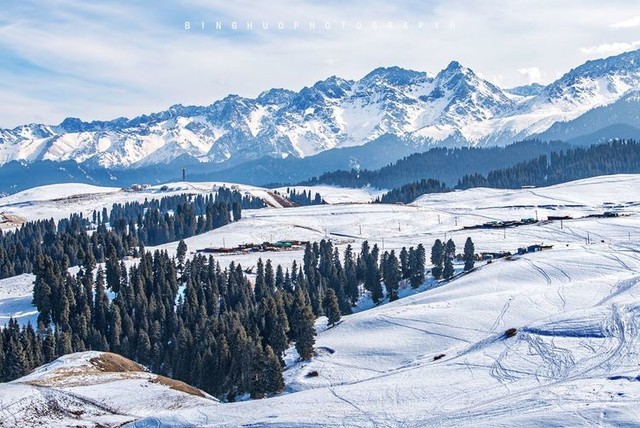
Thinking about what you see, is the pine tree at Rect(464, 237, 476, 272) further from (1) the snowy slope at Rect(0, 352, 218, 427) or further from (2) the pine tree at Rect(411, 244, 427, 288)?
(1) the snowy slope at Rect(0, 352, 218, 427)

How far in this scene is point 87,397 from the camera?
3366 inches

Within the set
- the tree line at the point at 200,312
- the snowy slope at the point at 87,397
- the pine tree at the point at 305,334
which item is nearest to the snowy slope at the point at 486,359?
the pine tree at the point at 305,334

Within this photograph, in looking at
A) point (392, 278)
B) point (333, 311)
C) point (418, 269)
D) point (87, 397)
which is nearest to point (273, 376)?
point (87, 397)

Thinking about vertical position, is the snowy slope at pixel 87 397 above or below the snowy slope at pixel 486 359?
below

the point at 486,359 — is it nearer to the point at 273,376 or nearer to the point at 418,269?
the point at 273,376

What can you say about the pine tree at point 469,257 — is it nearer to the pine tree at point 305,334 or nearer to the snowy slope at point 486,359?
the snowy slope at point 486,359

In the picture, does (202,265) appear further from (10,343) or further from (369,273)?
(10,343)

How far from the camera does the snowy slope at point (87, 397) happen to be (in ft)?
258

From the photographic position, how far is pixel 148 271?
169 meters

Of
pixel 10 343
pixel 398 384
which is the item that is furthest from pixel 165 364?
pixel 398 384

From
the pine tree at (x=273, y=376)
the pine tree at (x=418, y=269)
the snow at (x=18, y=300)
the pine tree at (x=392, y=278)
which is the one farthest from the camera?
the pine tree at (x=418, y=269)

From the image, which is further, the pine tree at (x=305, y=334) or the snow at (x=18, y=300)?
the snow at (x=18, y=300)

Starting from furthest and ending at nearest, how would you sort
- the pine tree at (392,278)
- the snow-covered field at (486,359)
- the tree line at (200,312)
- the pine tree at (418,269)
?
the pine tree at (418,269), the pine tree at (392,278), the tree line at (200,312), the snow-covered field at (486,359)

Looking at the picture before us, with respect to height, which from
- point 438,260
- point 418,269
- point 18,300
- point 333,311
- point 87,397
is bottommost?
point 87,397
